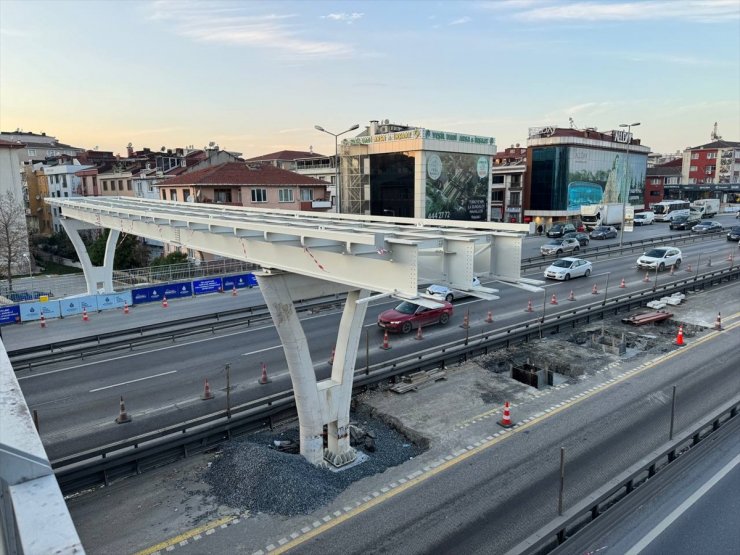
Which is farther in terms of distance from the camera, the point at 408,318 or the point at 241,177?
the point at 241,177

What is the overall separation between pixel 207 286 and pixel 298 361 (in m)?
22.0

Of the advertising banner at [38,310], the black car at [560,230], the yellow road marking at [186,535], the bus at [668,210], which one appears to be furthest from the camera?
the bus at [668,210]

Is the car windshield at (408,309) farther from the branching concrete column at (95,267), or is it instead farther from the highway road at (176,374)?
the branching concrete column at (95,267)

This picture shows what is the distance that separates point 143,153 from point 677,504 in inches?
3156

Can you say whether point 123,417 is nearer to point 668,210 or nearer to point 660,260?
point 660,260

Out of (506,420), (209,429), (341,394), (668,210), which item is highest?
(668,210)

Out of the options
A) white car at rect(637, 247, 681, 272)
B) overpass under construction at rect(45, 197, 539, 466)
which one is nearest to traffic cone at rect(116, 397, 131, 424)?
overpass under construction at rect(45, 197, 539, 466)

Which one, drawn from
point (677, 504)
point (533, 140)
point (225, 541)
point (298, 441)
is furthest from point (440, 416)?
point (533, 140)

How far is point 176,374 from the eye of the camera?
55.6 feet

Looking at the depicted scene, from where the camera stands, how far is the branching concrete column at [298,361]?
419 inches

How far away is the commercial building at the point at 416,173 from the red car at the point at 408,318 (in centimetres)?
2980

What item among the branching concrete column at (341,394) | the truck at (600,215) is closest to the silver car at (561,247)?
the truck at (600,215)

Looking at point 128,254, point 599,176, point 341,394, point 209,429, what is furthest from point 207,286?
point 599,176

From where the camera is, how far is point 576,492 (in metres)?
9.98
